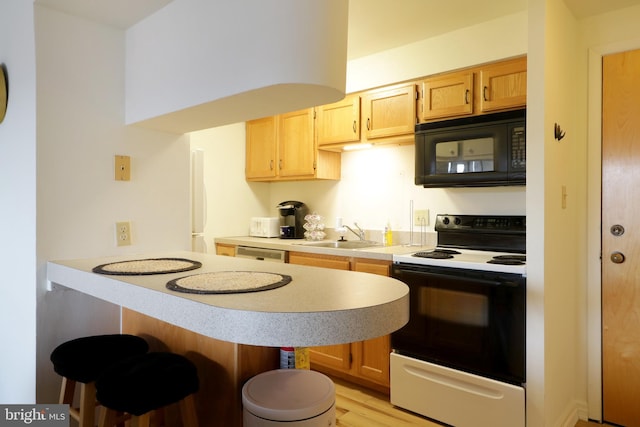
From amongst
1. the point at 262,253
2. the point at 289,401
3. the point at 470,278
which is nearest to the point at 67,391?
the point at 289,401

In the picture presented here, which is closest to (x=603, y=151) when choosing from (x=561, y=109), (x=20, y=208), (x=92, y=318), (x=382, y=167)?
(x=561, y=109)

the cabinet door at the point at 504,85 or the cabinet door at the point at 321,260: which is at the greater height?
the cabinet door at the point at 504,85

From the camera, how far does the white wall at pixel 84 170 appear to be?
1659 mm

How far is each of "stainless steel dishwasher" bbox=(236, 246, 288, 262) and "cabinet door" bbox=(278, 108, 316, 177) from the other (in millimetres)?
713

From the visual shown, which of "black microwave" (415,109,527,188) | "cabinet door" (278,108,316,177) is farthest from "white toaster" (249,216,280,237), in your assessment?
"black microwave" (415,109,527,188)

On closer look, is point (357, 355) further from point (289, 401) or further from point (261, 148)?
point (261, 148)

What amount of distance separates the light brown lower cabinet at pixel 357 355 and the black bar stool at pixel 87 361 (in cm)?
142

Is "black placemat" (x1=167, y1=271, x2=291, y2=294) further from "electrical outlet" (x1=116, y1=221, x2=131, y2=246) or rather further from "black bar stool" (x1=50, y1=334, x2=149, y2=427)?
"electrical outlet" (x1=116, y1=221, x2=131, y2=246)

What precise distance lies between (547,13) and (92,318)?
2606mm

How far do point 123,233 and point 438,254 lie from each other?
1.75m

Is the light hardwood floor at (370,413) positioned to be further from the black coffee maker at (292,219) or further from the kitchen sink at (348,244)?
the black coffee maker at (292,219)

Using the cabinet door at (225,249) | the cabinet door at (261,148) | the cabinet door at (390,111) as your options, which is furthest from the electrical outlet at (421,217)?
the cabinet door at (225,249)

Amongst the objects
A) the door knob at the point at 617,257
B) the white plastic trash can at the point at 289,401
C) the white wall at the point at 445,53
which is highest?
the white wall at the point at 445,53

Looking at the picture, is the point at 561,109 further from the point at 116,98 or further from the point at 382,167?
the point at 116,98
